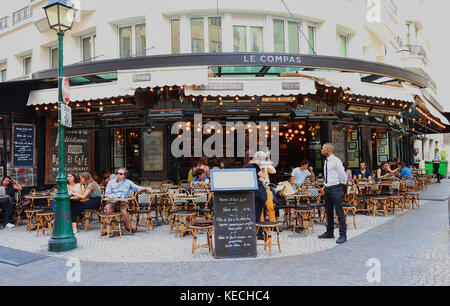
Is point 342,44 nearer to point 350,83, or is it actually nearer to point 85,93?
point 350,83

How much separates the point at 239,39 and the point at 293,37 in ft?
7.24

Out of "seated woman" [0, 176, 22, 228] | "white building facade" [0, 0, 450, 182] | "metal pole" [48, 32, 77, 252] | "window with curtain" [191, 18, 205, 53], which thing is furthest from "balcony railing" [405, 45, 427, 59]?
"seated woman" [0, 176, 22, 228]

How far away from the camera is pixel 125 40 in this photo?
14.0 m

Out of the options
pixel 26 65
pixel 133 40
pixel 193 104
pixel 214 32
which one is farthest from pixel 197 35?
pixel 26 65

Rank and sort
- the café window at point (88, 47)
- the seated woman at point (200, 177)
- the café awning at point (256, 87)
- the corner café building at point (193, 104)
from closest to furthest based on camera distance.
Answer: the café awning at point (256, 87)
the corner café building at point (193, 104)
the seated woman at point (200, 177)
the café window at point (88, 47)

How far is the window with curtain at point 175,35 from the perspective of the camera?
13250 mm

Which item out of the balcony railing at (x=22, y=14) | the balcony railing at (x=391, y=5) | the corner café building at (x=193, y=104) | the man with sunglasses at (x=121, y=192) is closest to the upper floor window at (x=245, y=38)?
the corner café building at (x=193, y=104)

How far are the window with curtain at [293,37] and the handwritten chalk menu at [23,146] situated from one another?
9663 millimetres

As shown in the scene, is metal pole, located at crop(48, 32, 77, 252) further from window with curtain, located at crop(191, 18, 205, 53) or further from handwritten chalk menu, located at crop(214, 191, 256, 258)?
window with curtain, located at crop(191, 18, 205, 53)

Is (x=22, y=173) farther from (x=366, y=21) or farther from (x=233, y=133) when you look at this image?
(x=366, y=21)

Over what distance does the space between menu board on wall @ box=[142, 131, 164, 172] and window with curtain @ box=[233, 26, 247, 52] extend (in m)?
4.29

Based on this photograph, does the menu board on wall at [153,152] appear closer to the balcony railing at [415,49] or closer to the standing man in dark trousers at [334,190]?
the standing man in dark trousers at [334,190]

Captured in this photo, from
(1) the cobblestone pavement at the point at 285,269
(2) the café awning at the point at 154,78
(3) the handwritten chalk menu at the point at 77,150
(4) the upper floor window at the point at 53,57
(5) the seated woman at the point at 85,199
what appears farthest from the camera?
(4) the upper floor window at the point at 53,57

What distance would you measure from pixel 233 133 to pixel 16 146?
772 cm
